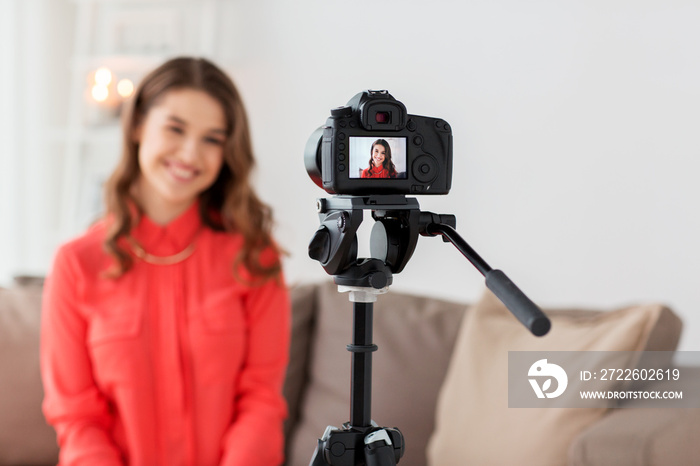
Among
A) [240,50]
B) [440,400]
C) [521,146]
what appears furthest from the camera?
[240,50]

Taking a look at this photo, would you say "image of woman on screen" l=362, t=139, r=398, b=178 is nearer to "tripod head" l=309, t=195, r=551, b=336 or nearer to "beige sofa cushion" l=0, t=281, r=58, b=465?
"tripod head" l=309, t=195, r=551, b=336

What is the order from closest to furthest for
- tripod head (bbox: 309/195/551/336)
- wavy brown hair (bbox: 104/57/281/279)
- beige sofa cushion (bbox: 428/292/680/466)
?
tripod head (bbox: 309/195/551/336), beige sofa cushion (bbox: 428/292/680/466), wavy brown hair (bbox: 104/57/281/279)

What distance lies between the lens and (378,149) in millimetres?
785

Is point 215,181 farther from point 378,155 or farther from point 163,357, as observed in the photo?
point 378,155

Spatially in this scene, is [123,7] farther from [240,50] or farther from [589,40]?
[589,40]

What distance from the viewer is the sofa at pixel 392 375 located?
152cm

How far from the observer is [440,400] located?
1758 mm

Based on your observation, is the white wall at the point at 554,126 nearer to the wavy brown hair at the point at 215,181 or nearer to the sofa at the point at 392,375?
the sofa at the point at 392,375

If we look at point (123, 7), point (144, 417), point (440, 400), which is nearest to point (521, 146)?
point (440, 400)

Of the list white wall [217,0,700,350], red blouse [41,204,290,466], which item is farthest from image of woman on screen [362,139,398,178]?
white wall [217,0,700,350]

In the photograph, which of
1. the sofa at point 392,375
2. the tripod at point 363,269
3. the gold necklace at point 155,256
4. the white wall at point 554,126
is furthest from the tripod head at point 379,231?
the white wall at point 554,126

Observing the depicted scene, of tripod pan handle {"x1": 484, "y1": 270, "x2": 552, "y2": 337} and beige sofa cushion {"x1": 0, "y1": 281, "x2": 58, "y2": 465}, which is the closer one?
tripod pan handle {"x1": 484, "y1": 270, "x2": 552, "y2": 337}

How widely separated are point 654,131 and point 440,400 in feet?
2.94

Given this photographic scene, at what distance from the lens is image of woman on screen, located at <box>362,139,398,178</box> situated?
78cm
